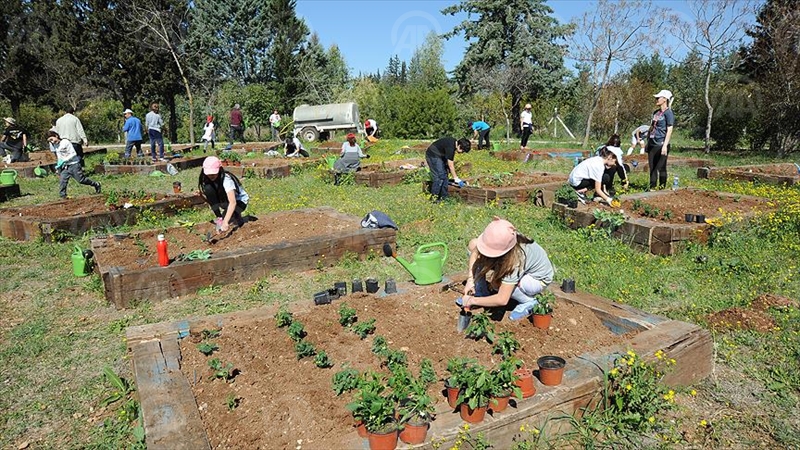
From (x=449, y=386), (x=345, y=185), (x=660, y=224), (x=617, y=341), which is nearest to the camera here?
(x=449, y=386)

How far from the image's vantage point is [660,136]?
29.8 ft

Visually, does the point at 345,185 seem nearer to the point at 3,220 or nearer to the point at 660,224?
the point at 3,220

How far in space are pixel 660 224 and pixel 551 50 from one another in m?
25.6

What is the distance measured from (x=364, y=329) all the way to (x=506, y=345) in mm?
1040

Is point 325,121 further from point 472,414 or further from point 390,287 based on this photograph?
point 472,414

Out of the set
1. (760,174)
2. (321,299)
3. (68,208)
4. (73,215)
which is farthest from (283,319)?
(760,174)

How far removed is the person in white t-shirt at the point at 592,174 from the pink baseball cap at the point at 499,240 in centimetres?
470

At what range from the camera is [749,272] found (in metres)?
5.73

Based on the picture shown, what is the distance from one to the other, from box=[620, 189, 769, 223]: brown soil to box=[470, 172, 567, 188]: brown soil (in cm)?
231

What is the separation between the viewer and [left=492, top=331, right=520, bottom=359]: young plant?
3.45 m

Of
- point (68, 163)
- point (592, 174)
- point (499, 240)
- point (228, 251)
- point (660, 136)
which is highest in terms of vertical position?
point (660, 136)

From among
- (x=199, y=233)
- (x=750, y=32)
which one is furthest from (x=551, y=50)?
(x=199, y=233)

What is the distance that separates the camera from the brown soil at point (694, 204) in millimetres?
7465

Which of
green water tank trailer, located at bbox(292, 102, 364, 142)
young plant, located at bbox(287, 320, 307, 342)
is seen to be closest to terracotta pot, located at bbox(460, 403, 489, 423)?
young plant, located at bbox(287, 320, 307, 342)
